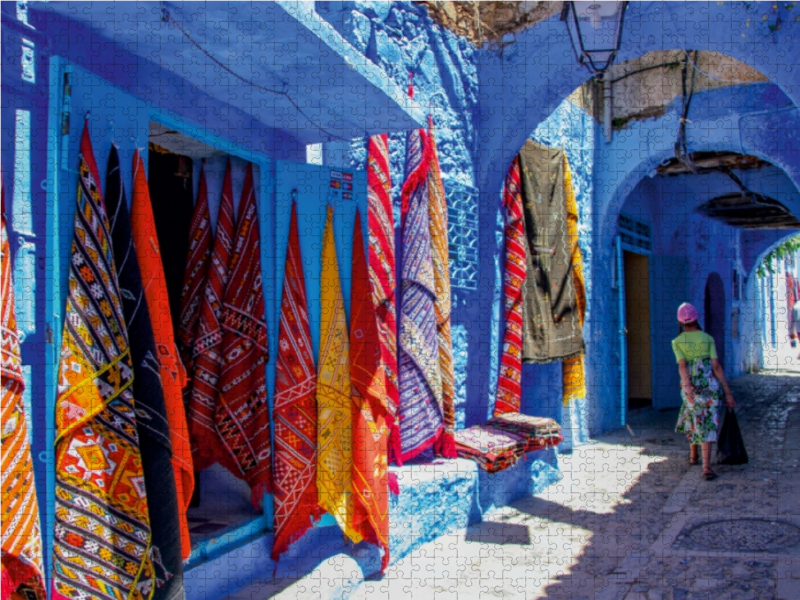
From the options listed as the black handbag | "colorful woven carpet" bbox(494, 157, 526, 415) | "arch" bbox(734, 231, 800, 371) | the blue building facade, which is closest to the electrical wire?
the blue building facade

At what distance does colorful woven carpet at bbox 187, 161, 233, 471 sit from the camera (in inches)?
139

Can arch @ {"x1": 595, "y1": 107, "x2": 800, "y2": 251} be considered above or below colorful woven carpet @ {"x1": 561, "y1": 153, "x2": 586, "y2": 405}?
above

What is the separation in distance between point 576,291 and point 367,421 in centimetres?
408

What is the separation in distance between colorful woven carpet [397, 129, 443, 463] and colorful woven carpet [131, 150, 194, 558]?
6.50 ft

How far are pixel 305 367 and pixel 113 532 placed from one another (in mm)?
1414

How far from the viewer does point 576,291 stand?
720 cm

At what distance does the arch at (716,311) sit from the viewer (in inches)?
565

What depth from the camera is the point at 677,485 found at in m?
→ 5.97

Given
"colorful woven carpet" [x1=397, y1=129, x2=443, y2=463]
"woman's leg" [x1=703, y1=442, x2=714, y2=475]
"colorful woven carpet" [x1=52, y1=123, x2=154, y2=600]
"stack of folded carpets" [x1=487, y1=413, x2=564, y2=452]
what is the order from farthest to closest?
1. "woman's leg" [x1=703, y1=442, x2=714, y2=475]
2. "stack of folded carpets" [x1=487, y1=413, x2=564, y2=452]
3. "colorful woven carpet" [x1=397, y1=129, x2=443, y2=463]
4. "colorful woven carpet" [x1=52, y1=123, x2=154, y2=600]

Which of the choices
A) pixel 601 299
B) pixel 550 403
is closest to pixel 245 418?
pixel 550 403

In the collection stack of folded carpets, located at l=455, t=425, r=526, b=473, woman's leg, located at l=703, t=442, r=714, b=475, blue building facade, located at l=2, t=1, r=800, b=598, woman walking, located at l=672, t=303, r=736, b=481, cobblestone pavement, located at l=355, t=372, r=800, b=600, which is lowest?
cobblestone pavement, located at l=355, t=372, r=800, b=600

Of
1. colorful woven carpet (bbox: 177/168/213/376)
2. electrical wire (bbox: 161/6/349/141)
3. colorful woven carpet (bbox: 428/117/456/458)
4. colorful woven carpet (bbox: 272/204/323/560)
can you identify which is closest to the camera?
electrical wire (bbox: 161/6/349/141)

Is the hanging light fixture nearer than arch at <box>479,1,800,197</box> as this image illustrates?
Yes

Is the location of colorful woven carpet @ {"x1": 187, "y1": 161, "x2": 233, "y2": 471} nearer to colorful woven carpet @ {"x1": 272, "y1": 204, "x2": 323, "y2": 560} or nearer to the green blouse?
colorful woven carpet @ {"x1": 272, "y1": 204, "x2": 323, "y2": 560}
